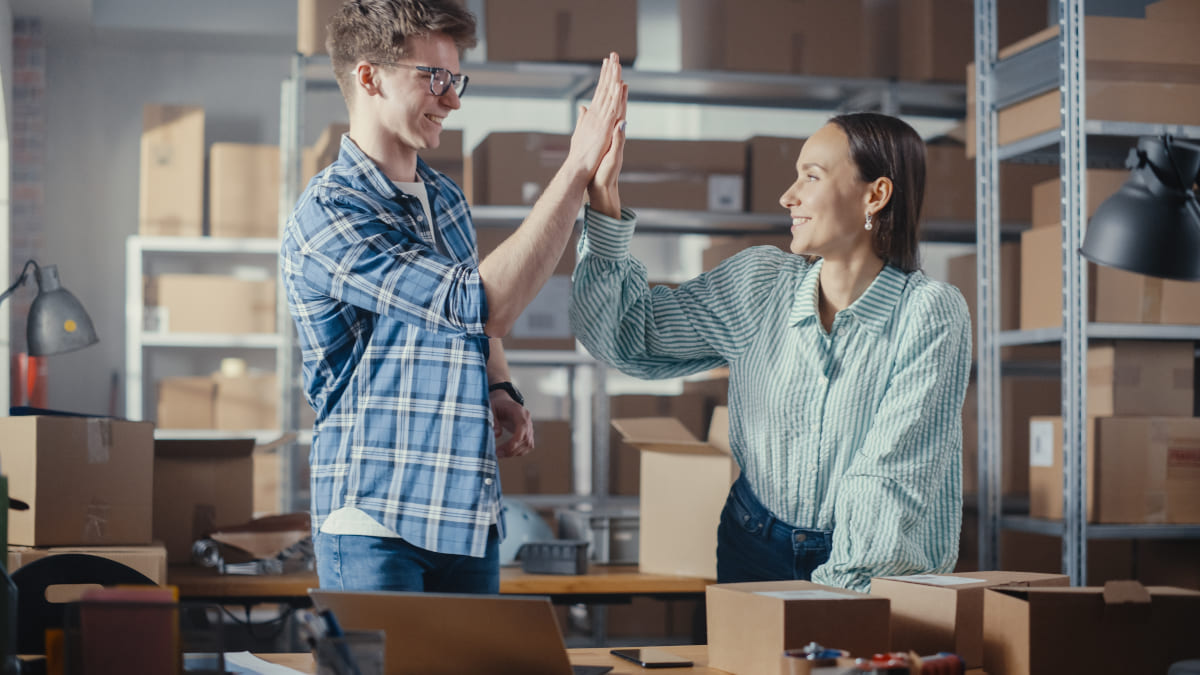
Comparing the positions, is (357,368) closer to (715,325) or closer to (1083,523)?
(715,325)

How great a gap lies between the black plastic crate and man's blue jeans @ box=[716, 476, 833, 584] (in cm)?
121

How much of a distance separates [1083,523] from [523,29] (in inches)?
93.4

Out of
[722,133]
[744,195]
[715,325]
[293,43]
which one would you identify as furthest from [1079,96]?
[293,43]

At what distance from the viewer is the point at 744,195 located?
431cm

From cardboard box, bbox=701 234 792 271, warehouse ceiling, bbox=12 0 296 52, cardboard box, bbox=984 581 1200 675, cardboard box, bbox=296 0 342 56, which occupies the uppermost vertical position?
warehouse ceiling, bbox=12 0 296 52

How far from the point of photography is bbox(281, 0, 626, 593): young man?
1486 mm

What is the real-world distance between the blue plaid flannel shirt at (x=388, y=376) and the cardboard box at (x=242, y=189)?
12.8 ft

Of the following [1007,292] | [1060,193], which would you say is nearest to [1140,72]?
[1060,193]

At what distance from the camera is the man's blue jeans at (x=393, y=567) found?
151 centimetres

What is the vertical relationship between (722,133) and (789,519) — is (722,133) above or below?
above

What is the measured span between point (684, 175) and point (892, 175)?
7.89 ft

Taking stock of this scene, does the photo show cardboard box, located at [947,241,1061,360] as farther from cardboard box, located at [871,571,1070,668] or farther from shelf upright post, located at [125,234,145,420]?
shelf upright post, located at [125,234,145,420]

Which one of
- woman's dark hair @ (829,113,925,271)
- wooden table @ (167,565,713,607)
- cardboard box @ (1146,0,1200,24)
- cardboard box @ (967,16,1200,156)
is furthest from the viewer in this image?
cardboard box @ (1146,0,1200,24)

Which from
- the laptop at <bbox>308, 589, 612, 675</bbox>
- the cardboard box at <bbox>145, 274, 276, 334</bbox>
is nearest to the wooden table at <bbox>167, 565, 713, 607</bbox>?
the laptop at <bbox>308, 589, 612, 675</bbox>
